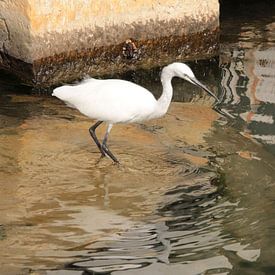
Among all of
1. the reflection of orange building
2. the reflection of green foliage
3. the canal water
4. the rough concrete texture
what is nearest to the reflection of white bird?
the canal water

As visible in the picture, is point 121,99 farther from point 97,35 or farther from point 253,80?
point 253,80

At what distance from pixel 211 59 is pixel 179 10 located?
2.46 ft

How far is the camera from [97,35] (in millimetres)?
8648

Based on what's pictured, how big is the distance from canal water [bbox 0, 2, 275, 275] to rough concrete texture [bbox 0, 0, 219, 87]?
382 millimetres

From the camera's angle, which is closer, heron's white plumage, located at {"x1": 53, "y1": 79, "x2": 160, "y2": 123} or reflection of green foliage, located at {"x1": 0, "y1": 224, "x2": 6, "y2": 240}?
reflection of green foliage, located at {"x1": 0, "y1": 224, "x2": 6, "y2": 240}

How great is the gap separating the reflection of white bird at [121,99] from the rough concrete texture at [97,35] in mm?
1709

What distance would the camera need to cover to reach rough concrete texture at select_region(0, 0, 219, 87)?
8.23m

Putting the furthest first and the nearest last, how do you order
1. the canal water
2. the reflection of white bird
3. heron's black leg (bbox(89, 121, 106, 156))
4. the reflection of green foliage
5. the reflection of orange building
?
1. the reflection of orange building
2. heron's black leg (bbox(89, 121, 106, 156))
3. the reflection of white bird
4. the reflection of green foliage
5. the canal water

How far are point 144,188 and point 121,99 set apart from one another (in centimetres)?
76

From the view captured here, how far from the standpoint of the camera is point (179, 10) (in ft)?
30.2

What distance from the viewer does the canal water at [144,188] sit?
506 cm

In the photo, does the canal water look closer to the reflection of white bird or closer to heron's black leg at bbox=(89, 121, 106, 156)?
heron's black leg at bbox=(89, 121, 106, 156)

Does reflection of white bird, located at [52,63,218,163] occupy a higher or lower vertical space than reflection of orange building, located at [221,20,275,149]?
higher

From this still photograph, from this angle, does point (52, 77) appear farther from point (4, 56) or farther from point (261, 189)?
point (261, 189)
